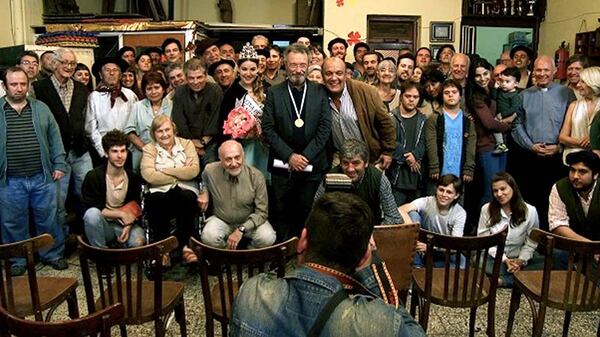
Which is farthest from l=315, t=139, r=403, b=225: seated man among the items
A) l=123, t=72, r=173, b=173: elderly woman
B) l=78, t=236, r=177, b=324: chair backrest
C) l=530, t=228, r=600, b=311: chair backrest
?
l=123, t=72, r=173, b=173: elderly woman

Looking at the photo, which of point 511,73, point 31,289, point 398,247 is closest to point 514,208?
point 511,73

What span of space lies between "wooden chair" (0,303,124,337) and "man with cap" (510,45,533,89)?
13.2 ft

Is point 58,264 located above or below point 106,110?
below

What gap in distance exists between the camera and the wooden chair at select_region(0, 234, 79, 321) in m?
2.24

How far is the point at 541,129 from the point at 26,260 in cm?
346

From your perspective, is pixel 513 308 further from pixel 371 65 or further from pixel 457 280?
pixel 371 65

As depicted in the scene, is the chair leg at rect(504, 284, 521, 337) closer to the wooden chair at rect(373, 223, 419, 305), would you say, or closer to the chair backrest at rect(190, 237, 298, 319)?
the wooden chair at rect(373, 223, 419, 305)

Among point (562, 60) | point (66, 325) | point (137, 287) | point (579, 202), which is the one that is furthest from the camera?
point (562, 60)

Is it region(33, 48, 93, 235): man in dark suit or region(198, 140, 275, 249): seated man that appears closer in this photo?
region(198, 140, 275, 249): seated man

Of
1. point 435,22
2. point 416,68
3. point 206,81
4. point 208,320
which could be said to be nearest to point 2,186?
point 206,81

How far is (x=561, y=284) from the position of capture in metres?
2.66

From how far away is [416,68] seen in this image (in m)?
4.80

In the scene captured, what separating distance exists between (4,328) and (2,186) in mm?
2237

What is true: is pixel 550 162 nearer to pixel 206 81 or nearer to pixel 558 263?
pixel 558 263
